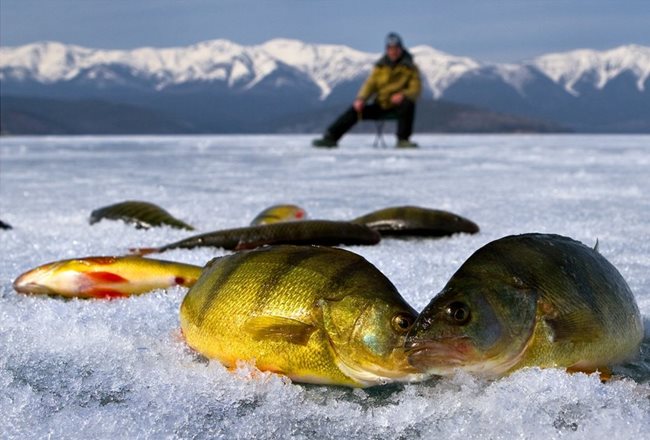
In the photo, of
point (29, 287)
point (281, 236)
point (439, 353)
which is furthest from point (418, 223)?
point (439, 353)

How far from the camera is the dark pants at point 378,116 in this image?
50.8 ft

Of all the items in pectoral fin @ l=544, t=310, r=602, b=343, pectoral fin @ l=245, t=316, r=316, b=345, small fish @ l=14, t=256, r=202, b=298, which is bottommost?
small fish @ l=14, t=256, r=202, b=298

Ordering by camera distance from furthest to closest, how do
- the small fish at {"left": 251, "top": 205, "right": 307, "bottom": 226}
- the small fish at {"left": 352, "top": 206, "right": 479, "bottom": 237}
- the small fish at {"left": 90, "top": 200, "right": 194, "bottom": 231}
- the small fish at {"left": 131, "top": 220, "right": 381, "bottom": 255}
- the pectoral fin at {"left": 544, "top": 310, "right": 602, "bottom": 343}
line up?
the small fish at {"left": 90, "top": 200, "right": 194, "bottom": 231} → the small fish at {"left": 251, "top": 205, "right": 307, "bottom": 226} → the small fish at {"left": 352, "top": 206, "right": 479, "bottom": 237} → the small fish at {"left": 131, "top": 220, "right": 381, "bottom": 255} → the pectoral fin at {"left": 544, "top": 310, "right": 602, "bottom": 343}

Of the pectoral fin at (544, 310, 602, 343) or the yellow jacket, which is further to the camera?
the yellow jacket

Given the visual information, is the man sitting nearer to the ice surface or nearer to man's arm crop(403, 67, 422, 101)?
man's arm crop(403, 67, 422, 101)

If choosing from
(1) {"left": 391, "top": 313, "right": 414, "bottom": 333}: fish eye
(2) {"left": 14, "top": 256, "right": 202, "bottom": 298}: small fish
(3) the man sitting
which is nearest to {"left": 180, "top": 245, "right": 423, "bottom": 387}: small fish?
(1) {"left": 391, "top": 313, "right": 414, "bottom": 333}: fish eye

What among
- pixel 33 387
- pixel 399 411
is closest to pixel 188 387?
pixel 33 387

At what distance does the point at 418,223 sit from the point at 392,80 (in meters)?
11.8

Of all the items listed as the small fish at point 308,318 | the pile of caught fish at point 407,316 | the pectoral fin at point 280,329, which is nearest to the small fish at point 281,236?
the pile of caught fish at point 407,316

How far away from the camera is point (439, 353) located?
59.6 inches

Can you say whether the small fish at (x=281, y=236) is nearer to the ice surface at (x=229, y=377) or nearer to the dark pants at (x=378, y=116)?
the ice surface at (x=229, y=377)

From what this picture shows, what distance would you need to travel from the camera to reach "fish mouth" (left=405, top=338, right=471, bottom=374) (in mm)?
1508

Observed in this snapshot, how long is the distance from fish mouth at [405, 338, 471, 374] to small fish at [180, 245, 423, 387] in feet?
0.10

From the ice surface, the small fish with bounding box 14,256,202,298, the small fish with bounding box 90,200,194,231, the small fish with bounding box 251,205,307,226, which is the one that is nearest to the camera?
the ice surface
